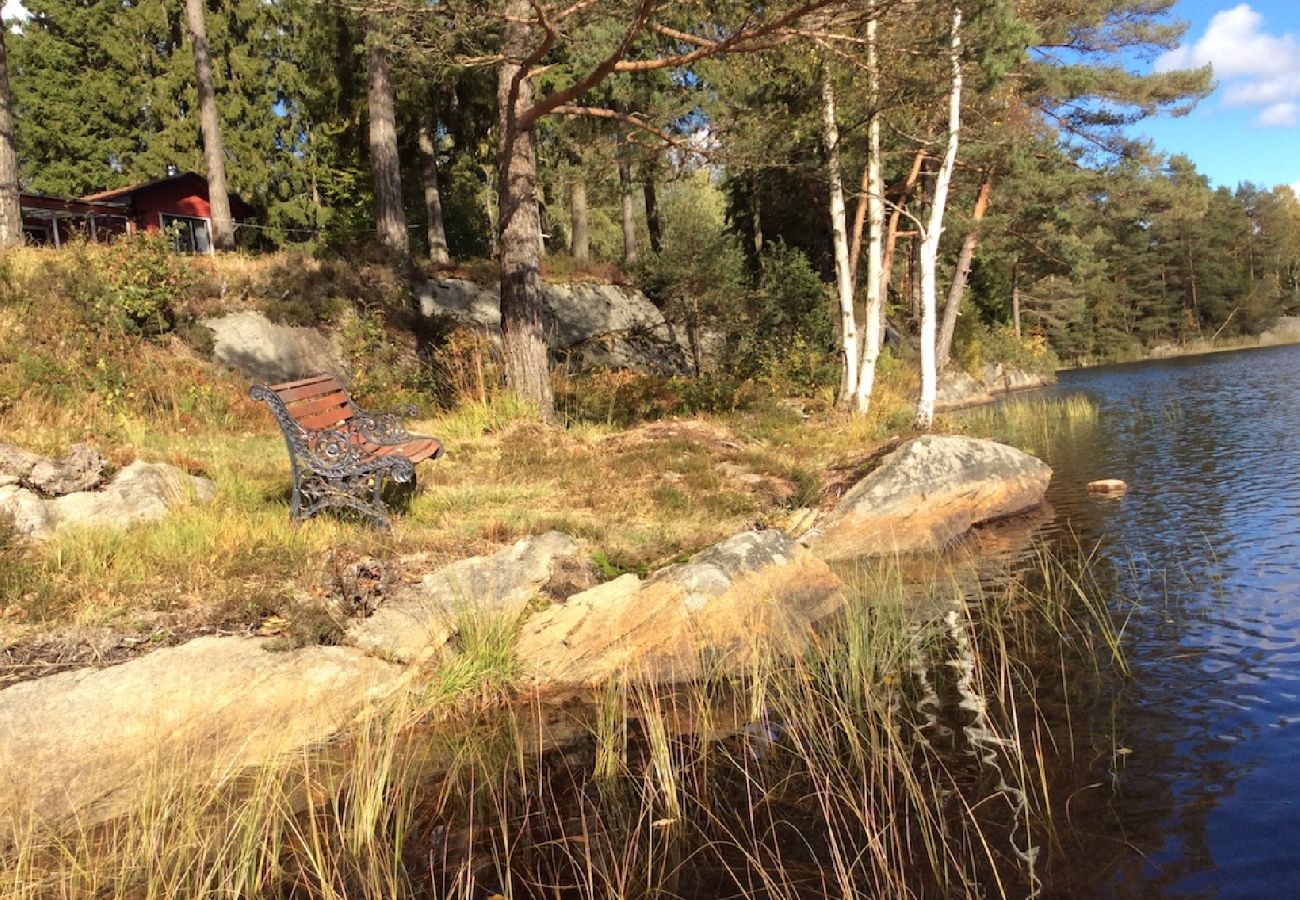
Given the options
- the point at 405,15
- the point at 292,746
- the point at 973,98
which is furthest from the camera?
the point at 973,98

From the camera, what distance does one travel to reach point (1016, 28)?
9.83 metres

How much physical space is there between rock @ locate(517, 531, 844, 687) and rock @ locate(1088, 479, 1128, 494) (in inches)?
245

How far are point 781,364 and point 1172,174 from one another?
14648 mm

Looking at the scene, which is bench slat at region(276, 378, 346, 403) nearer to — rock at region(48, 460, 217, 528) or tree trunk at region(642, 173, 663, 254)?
rock at region(48, 460, 217, 528)

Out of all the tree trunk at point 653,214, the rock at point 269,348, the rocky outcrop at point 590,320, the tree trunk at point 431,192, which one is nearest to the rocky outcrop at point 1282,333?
the tree trunk at point 653,214

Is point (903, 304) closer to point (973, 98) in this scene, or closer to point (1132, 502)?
point (973, 98)

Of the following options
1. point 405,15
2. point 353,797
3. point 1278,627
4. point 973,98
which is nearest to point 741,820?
point 353,797

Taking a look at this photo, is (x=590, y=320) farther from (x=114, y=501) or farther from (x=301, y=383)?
(x=114, y=501)

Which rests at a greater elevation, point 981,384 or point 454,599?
point 981,384

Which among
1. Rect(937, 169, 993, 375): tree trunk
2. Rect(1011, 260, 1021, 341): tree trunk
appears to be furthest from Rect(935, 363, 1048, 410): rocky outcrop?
Rect(1011, 260, 1021, 341): tree trunk

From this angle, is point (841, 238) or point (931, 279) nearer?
point (931, 279)

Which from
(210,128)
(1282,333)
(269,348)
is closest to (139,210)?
(210,128)

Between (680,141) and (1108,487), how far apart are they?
266 inches

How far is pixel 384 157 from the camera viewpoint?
55.8ft
